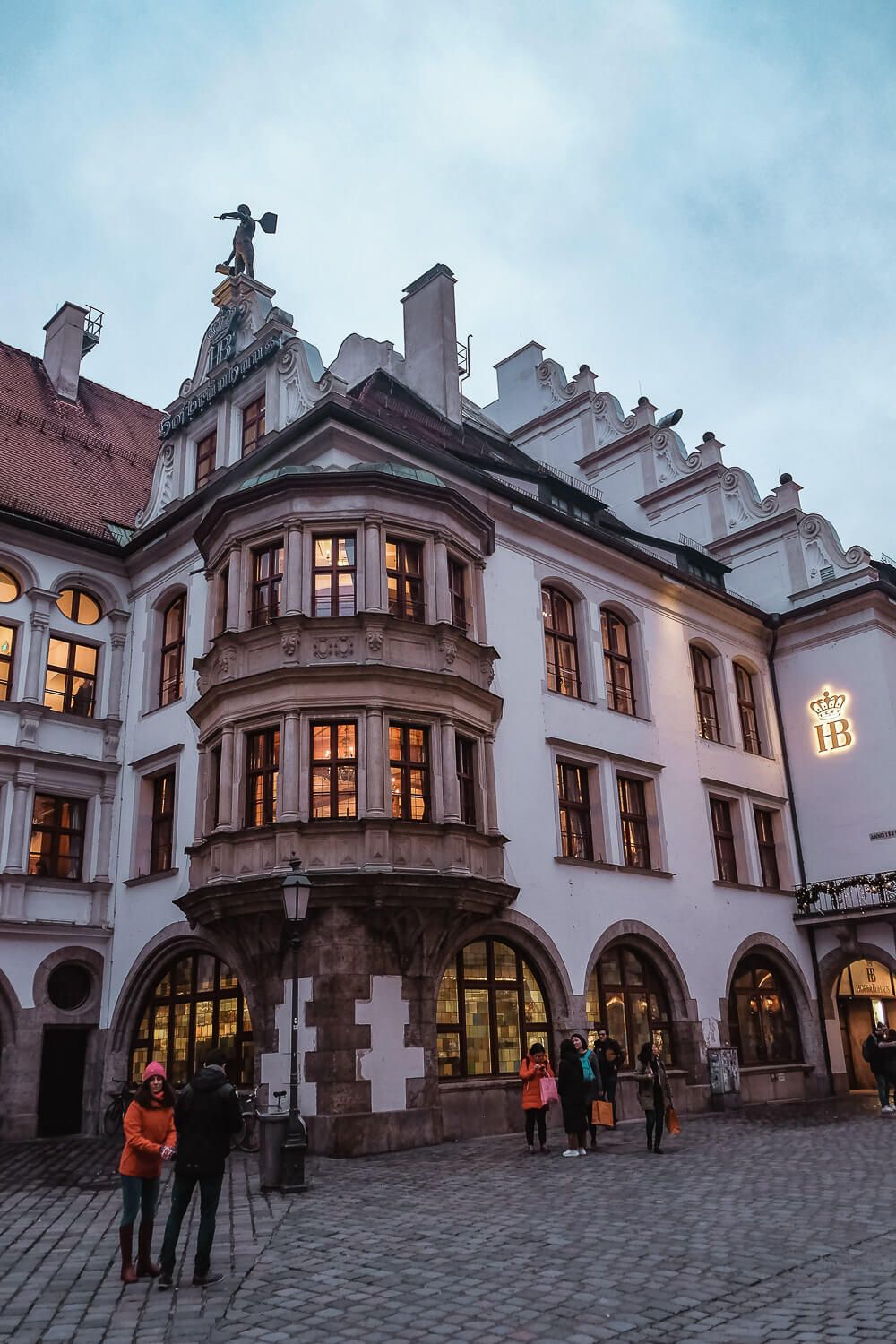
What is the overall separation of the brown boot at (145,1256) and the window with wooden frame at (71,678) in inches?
661

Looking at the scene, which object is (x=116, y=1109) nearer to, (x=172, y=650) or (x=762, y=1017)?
(x=172, y=650)

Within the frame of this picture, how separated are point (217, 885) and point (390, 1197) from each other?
7271 mm

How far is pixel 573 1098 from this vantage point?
1545 centimetres

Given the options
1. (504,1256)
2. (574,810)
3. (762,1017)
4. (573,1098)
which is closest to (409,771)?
(574,810)

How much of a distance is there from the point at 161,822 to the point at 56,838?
7.39ft

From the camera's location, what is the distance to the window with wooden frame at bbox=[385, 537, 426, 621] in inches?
809

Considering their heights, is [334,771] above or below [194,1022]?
above

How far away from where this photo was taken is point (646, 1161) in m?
14.9

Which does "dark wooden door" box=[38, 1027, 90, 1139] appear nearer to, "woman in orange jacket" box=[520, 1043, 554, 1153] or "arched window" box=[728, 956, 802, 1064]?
"woman in orange jacket" box=[520, 1043, 554, 1153]

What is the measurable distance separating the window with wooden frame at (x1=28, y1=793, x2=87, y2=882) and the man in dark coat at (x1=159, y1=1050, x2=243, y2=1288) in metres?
15.7

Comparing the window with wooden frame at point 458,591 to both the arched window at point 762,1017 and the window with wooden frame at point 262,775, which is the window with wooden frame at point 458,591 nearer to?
the window with wooden frame at point 262,775

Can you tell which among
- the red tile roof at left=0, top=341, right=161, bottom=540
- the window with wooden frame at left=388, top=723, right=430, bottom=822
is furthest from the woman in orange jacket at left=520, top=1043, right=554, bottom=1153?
the red tile roof at left=0, top=341, right=161, bottom=540

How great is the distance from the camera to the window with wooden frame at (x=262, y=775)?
19.1 metres

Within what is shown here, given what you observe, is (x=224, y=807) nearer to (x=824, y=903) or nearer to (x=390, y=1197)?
(x=390, y=1197)
